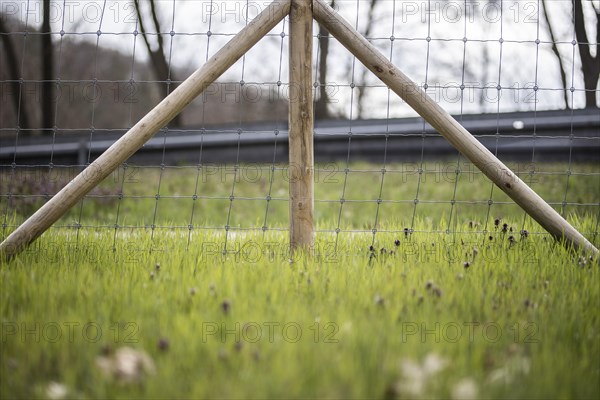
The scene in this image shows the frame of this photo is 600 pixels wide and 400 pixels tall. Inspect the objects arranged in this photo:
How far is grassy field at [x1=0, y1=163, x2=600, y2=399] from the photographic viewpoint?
1484mm

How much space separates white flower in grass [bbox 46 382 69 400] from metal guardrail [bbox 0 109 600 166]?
6.22 m

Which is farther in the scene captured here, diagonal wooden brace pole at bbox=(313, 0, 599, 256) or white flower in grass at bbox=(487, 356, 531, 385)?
diagonal wooden brace pole at bbox=(313, 0, 599, 256)

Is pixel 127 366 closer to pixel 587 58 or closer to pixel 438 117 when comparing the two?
pixel 438 117

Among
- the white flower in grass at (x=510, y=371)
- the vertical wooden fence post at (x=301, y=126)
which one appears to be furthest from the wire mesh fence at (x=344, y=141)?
the white flower in grass at (x=510, y=371)

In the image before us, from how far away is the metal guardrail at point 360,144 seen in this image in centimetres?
757

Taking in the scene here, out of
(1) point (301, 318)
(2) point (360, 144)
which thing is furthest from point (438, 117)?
(2) point (360, 144)

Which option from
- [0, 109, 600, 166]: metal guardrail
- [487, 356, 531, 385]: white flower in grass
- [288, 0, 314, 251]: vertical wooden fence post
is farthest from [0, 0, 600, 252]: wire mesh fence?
[487, 356, 531, 385]: white flower in grass

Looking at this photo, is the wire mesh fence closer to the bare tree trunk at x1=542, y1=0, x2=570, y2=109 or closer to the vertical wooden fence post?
the bare tree trunk at x1=542, y1=0, x2=570, y2=109

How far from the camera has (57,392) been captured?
140cm

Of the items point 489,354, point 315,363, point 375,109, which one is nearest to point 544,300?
point 489,354

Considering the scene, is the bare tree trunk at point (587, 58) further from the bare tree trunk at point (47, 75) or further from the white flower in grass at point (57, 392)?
the bare tree trunk at point (47, 75)

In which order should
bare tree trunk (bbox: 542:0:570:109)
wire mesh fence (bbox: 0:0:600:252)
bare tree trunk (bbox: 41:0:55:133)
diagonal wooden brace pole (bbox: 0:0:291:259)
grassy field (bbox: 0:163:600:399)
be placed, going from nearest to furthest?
grassy field (bbox: 0:163:600:399) → diagonal wooden brace pole (bbox: 0:0:291:259) → wire mesh fence (bbox: 0:0:600:252) → bare tree trunk (bbox: 542:0:570:109) → bare tree trunk (bbox: 41:0:55:133)

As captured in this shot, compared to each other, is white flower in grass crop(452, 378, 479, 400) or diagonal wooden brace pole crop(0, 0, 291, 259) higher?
diagonal wooden brace pole crop(0, 0, 291, 259)

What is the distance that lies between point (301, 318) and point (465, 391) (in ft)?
2.27
